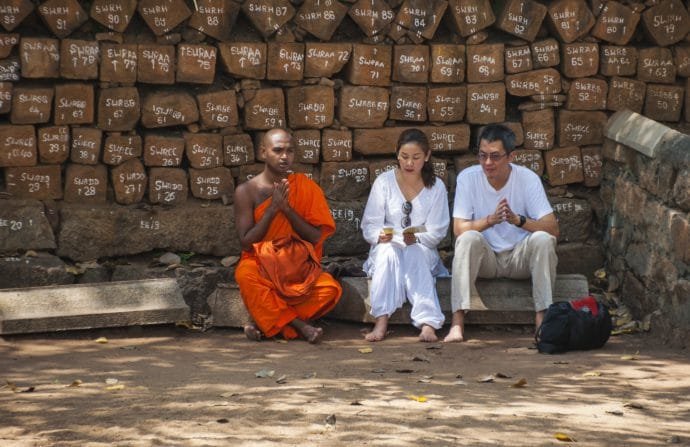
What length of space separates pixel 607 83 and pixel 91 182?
13.1 feet

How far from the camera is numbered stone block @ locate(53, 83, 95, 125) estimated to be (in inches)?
306

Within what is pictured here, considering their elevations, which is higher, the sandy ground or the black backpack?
the black backpack

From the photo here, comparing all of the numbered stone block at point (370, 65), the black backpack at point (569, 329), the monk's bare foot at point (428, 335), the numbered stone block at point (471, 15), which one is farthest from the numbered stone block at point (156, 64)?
the black backpack at point (569, 329)

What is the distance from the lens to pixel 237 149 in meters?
8.16

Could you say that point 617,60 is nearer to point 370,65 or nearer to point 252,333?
point 370,65

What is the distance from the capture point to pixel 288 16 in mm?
8047

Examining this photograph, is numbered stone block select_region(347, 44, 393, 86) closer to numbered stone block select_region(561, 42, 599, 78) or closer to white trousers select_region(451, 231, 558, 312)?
numbered stone block select_region(561, 42, 599, 78)

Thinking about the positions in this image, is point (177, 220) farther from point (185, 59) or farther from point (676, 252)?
point (676, 252)

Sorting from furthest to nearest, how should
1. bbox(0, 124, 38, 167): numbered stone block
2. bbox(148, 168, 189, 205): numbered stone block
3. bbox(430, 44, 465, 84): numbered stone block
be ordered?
bbox(430, 44, 465, 84): numbered stone block < bbox(148, 168, 189, 205): numbered stone block < bbox(0, 124, 38, 167): numbered stone block

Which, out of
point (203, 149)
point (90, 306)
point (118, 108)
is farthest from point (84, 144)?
point (90, 306)

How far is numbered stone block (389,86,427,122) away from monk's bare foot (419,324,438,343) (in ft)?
5.86

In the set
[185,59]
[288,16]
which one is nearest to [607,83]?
[288,16]

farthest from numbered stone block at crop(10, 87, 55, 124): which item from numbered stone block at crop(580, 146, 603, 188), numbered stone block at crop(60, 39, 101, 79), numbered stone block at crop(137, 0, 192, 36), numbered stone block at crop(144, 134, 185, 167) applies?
numbered stone block at crop(580, 146, 603, 188)

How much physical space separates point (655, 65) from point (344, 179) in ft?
8.50
